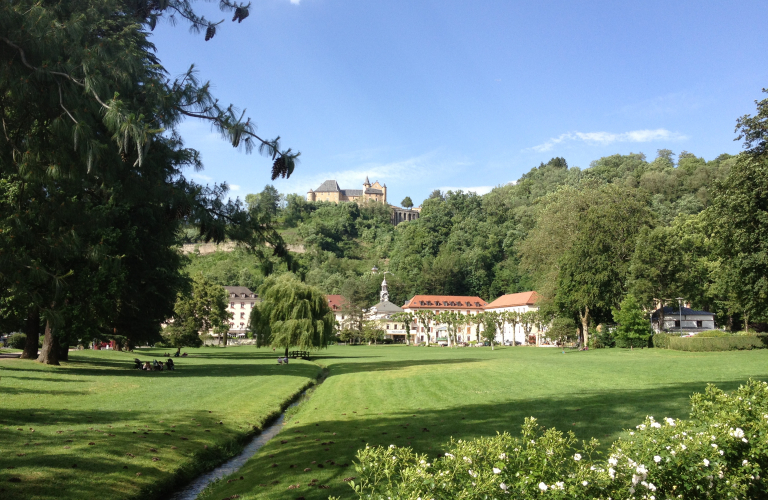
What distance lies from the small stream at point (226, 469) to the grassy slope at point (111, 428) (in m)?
0.29

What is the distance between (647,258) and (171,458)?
5114 centimetres

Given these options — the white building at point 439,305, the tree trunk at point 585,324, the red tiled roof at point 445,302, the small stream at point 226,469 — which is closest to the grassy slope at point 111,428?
the small stream at point 226,469

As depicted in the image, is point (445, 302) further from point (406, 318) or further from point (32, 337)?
point (32, 337)

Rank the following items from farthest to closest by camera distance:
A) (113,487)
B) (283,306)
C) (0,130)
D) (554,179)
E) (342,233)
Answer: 1. (342,233)
2. (554,179)
3. (283,306)
4. (113,487)
5. (0,130)

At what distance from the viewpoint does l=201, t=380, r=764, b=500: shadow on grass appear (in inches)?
361

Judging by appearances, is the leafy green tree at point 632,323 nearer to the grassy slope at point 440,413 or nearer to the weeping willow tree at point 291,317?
the weeping willow tree at point 291,317

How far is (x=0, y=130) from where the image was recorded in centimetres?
781

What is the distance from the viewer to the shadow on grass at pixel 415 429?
918 cm

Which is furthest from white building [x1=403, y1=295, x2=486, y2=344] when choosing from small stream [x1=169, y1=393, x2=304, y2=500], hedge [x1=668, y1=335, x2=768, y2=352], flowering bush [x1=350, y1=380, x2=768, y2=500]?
flowering bush [x1=350, y1=380, x2=768, y2=500]

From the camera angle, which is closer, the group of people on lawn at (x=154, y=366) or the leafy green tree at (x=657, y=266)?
the group of people on lawn at (x=154, y=366)

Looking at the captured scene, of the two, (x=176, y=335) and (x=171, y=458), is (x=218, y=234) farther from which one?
(x=176, y=335)

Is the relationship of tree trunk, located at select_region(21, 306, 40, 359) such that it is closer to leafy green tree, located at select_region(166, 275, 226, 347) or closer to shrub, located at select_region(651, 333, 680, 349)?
leafy green tree, located at select_region(166, 275, 226, 347)

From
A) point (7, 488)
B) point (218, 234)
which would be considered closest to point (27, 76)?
point (218, 234)

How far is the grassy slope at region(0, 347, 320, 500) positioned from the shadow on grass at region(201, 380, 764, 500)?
1478 mm
